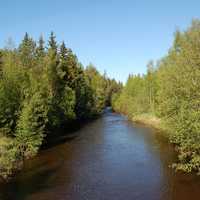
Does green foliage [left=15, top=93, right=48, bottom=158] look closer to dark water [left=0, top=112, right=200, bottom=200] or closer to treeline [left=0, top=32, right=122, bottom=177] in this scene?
treeline [left=0, top=32, right=122, bottom=177]

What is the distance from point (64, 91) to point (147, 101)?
27.4 meters

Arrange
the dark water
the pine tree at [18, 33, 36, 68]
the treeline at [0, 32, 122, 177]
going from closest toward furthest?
the dark water
the treeline at [0, 32, 122, 177]
the pine tree at [18, 33, 36, 68]

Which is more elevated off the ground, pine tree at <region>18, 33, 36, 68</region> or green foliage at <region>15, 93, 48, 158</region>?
pine tree at <region>18, 33, 36, 68</region>

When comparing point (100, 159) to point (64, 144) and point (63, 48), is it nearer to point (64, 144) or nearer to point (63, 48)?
point (64, 144)

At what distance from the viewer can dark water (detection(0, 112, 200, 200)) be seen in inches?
810

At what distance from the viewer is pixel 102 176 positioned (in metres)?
24.7

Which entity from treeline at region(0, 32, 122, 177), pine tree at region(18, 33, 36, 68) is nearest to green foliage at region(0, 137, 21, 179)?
treeline at region(0, 32, 122, 177)

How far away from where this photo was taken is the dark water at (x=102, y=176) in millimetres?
20562

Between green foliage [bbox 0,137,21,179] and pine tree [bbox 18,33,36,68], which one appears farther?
pine tree [bbox 18,33,36,68]

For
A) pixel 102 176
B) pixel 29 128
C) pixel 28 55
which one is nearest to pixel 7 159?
pixel 29 128

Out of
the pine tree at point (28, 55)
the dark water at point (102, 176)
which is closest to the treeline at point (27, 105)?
the pine tree at point (28, 55)

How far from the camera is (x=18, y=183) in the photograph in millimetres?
22578

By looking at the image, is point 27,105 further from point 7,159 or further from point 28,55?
point 28,55

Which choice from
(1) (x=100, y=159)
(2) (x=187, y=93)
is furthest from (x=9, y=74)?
(2) (x=187, y=93)
